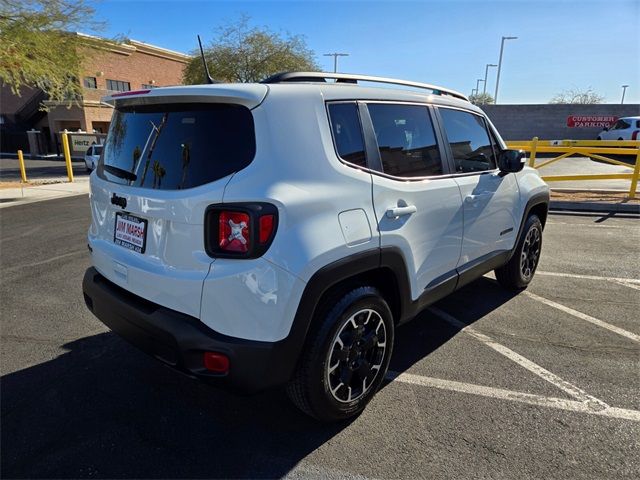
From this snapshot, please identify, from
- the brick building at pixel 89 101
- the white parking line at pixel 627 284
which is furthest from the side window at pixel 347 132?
the brick building at pixel 89 101

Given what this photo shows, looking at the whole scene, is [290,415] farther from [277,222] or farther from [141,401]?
[277,222]

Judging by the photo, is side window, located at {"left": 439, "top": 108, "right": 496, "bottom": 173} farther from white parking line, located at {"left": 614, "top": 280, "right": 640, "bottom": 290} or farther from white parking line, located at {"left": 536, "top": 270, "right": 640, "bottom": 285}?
white parking line, located at {"left": 614, "top": 280, "right": 640, "bottom": 290}

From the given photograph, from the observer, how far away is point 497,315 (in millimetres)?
4141

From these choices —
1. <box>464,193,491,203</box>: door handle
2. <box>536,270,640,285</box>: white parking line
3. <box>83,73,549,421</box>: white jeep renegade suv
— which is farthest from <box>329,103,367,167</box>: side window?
<box>536,270,640,285</box>: white parking line

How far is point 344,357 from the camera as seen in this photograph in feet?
8.29

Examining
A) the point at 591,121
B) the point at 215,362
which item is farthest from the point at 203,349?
the point at 591,121

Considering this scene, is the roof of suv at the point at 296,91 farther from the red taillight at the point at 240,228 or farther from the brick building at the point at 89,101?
the brick building at the point at 89,101

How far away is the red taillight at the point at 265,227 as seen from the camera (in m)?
2.02

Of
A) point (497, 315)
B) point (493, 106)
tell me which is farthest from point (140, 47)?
point (497, 315)

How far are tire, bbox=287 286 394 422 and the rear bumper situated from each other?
18cm

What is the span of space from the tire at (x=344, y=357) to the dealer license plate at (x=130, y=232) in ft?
3.51

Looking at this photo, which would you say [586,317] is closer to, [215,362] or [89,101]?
[215,362]

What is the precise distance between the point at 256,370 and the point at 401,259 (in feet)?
3.71

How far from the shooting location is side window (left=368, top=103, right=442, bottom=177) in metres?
2.74
